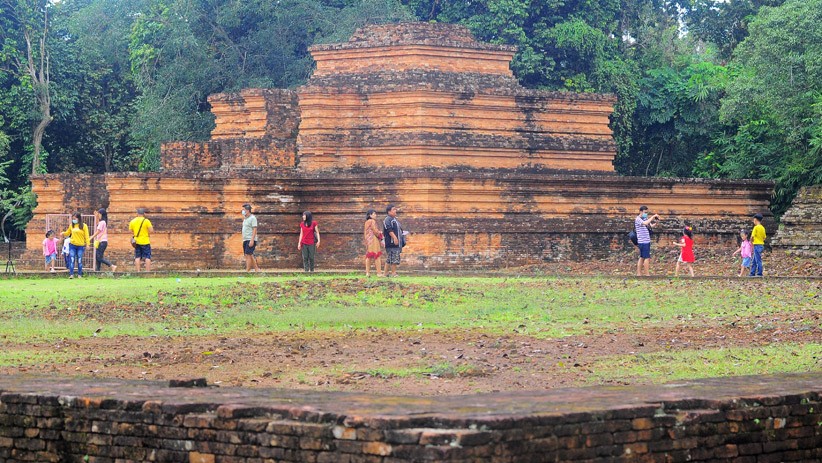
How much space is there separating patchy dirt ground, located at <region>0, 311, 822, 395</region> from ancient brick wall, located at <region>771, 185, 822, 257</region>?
501 inches

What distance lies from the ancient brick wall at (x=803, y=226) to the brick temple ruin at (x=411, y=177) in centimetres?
61

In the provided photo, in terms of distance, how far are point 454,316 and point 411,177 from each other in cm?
1044

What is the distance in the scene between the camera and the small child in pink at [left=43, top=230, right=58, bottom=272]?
25.0 metres

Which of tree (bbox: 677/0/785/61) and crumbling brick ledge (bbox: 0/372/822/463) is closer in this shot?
crumbling brick ledge (bbox: 0/372/822/463)

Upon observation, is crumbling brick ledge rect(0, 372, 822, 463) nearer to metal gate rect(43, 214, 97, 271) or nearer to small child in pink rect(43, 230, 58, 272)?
small child in pink rect(43, 230, 58, 272)

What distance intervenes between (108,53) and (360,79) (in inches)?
687

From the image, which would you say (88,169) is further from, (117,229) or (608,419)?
(608,419)

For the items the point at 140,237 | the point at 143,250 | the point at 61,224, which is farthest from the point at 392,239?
the point at 61,224

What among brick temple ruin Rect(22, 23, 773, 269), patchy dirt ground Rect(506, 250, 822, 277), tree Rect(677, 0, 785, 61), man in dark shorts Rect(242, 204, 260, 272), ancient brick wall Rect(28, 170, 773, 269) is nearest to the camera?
man in dark shorts Rect(242, 204, 260, 272)

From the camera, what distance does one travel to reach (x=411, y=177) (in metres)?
25.0

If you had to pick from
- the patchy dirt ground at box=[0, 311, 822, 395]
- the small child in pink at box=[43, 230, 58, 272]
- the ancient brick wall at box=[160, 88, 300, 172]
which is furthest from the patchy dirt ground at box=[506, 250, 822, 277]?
the small child in pink at box=[43, 230, 58, 272]

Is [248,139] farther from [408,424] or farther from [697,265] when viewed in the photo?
[408,424]

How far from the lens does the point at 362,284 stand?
1766 cm

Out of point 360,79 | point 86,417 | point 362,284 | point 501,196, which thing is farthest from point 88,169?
point 86,417
